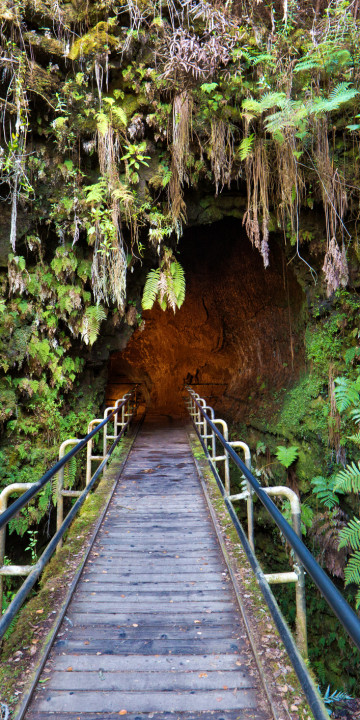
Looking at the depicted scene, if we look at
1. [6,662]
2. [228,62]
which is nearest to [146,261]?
[228,62]

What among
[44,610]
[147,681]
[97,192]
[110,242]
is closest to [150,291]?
[110,242]

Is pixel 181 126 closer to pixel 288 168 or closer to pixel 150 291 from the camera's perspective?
pixel 288 168

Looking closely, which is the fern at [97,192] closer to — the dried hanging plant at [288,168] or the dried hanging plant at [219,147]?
the dried hanging plant at [219,147]

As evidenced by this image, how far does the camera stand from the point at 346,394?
5.78 meters

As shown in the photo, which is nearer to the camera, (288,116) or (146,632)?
(146,632)

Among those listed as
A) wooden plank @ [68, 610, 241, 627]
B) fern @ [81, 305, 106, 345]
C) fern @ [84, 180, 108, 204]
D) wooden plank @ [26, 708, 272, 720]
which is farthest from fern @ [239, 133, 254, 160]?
wooden plank @ [26, 708, 272, 720]

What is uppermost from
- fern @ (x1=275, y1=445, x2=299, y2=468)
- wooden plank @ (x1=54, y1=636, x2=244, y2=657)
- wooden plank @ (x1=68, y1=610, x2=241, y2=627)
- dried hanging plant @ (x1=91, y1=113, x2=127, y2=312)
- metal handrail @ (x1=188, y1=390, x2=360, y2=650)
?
dried hanging plant @ (x1=91, y1=113, x2=127, y2=312)

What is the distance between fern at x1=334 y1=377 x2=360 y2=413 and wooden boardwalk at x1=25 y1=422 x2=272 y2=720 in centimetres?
277

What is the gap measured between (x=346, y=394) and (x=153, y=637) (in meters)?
4.40

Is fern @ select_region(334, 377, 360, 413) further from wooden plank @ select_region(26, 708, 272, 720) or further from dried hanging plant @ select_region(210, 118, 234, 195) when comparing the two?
wooden plank @ select_region(26, 708, 272, 720)

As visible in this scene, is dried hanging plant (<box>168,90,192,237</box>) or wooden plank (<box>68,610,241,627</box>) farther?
dried hanging plant (<box>168,90,192,237</box>)

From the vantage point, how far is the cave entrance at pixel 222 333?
9.73 m

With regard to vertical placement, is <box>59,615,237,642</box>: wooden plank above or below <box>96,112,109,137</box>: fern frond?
below

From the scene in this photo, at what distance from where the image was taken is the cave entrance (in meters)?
9.73
